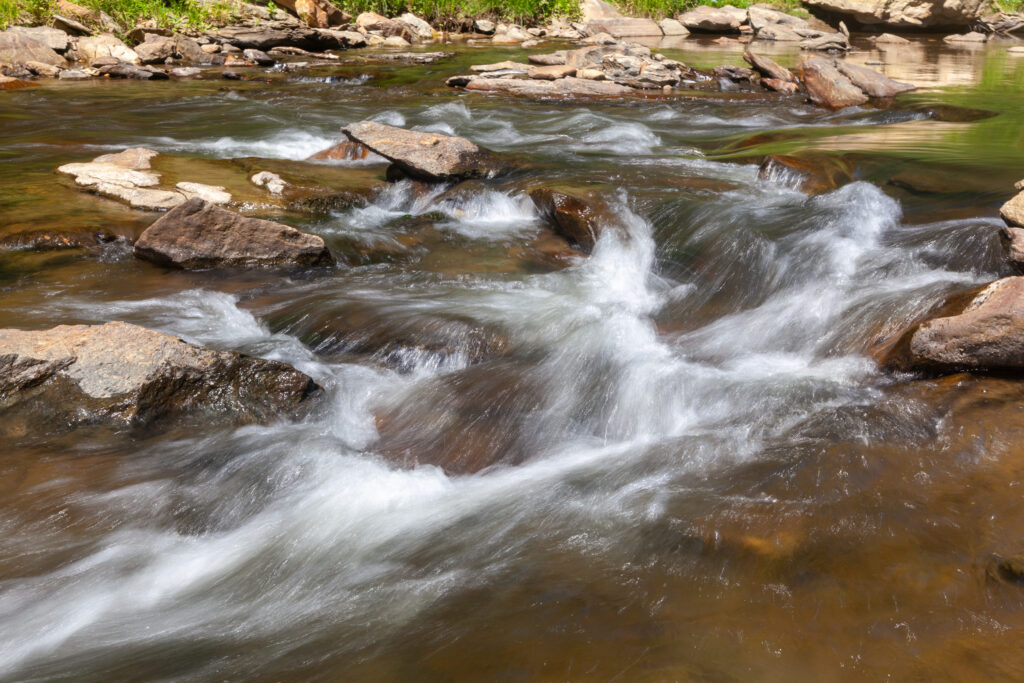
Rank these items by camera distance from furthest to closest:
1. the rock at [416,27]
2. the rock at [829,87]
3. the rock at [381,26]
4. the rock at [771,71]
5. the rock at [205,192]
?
the rock at [416,27] → the rock at [381,26] → the rock at [771,71] → the rock at [829,87] → the rock at [205,192]

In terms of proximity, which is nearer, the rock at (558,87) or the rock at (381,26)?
the rock at (558,87)

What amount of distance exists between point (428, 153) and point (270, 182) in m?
1.58

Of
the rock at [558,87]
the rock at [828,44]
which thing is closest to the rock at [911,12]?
the rock at [828,44]

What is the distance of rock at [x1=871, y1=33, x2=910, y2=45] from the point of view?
23.8 metres

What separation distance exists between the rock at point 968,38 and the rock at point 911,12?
894 millimetres

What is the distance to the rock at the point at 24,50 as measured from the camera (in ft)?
47.9

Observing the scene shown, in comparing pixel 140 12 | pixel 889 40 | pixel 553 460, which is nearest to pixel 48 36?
pixel 140 12

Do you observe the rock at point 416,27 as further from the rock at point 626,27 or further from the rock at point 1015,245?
the rock at point 1015,245

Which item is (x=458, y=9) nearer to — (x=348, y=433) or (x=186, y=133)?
(x=186, y=133)

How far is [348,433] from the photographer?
4.15 meters

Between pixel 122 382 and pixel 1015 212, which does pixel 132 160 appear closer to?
pixel 122 382

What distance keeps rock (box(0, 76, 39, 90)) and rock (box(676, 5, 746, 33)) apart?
19975 millimetres

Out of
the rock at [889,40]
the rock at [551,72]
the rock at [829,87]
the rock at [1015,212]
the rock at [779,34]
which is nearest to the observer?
the rock at [1015,212]

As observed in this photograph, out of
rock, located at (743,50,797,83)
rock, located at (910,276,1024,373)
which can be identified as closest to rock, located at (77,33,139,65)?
rock, located at (743,50,797,83)
